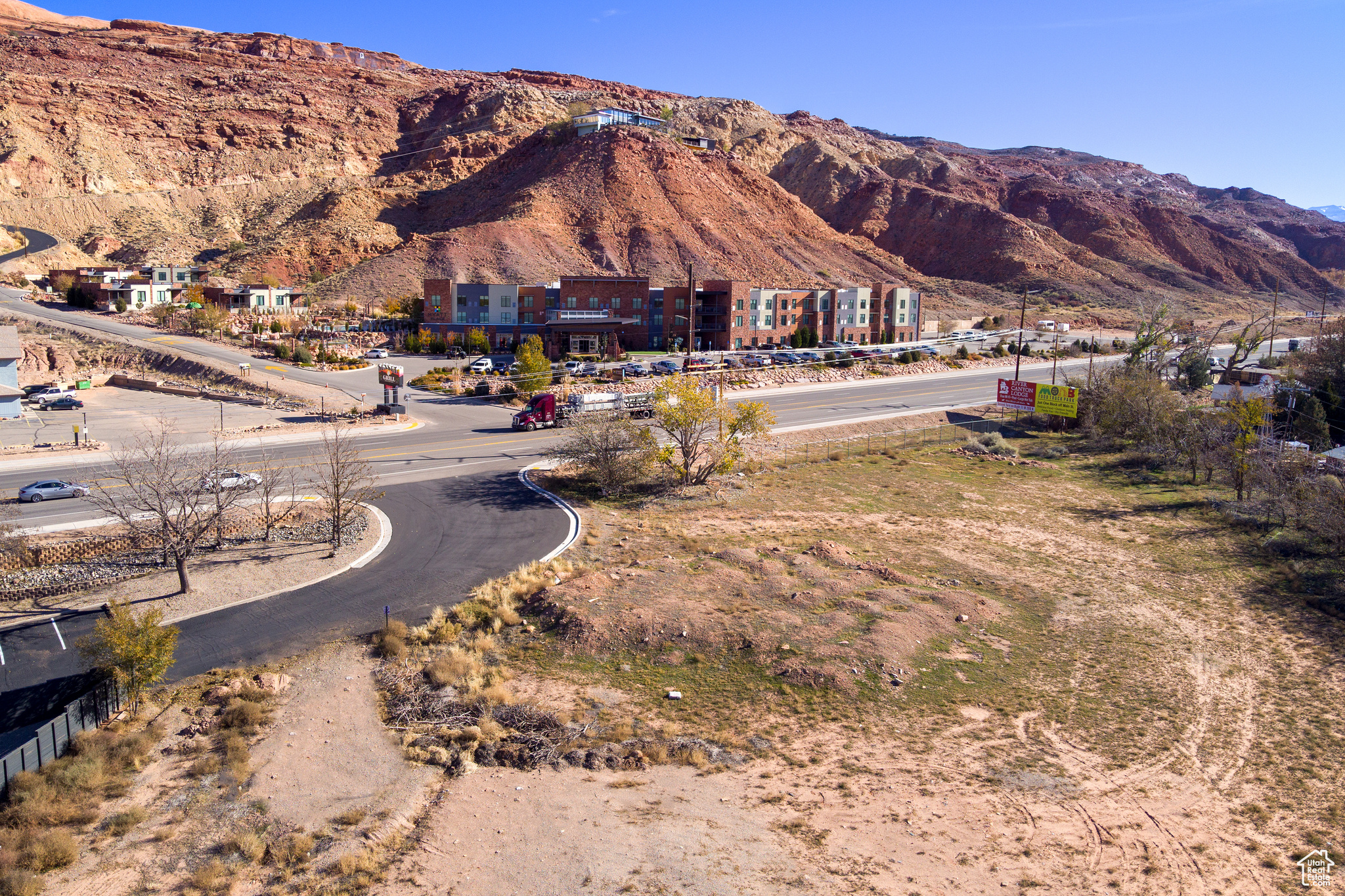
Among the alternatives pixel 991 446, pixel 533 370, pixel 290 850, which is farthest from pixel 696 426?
pixel 290 850

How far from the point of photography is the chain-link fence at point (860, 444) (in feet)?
149

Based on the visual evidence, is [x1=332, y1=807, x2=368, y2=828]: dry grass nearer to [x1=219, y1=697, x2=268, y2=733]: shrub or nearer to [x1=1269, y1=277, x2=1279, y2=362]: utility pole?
[x1=219, y1=697, x2=268, y2=733]: shrub

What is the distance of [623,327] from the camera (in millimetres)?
86312

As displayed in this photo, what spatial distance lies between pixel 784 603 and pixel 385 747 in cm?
1189

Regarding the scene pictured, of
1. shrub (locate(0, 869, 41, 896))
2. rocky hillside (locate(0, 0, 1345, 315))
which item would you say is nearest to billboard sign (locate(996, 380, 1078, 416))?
shrub (locate(0, 869, 41, 896))

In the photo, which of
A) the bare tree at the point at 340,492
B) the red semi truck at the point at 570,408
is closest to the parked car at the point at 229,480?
the bare tree at the point at 340,492

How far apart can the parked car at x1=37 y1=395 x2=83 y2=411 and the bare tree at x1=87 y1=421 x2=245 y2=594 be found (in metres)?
23.7

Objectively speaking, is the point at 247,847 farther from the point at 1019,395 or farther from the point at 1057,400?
the point at 1019,395

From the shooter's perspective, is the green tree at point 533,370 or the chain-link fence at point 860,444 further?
the green tree at point 533,370

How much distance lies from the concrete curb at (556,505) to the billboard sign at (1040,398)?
33.9 m

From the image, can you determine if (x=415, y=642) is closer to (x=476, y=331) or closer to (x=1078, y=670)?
(x=1078, y=670)

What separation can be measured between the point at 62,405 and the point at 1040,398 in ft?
212

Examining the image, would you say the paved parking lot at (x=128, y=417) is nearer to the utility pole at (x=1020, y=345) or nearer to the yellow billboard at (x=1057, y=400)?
the yellow billboard at (x=1057, y=400)

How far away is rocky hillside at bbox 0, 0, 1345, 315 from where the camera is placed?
4732 inches
